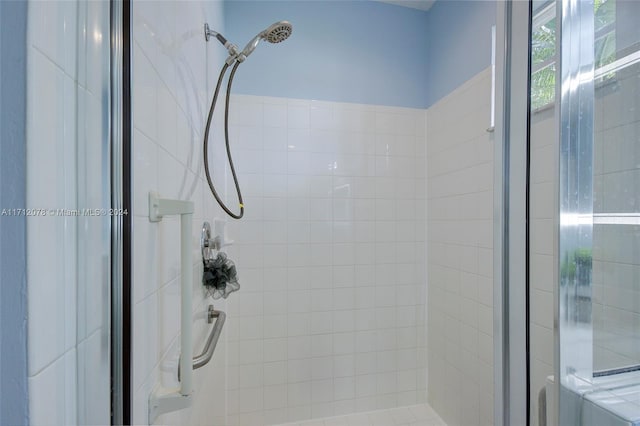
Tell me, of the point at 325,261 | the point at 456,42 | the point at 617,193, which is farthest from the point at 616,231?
the point at 456,42

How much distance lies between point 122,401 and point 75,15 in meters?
0.53

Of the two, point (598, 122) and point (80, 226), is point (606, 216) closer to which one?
point (598, 122)

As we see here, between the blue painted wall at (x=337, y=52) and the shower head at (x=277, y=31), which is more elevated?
the blue painted wall at (x=337, y=52)

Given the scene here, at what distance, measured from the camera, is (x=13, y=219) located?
279 millimetres

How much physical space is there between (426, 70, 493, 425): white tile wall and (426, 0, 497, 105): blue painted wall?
0.08 metres

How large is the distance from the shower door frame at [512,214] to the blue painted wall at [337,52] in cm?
143

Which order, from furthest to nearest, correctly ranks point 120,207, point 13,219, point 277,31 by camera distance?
point 277,31 → point 120,207 → point 13,219

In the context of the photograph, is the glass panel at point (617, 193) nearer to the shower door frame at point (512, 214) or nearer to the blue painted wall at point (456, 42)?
the shower door frame at point (512, 214)

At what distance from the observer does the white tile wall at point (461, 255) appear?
4.78 ft

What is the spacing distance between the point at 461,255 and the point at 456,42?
4.14 feet

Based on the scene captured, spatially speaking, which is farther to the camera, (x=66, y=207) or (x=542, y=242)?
(x=542, y=242)

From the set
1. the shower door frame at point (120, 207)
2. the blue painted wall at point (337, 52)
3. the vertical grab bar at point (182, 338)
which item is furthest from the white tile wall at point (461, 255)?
the shower door frame at point (120, 207)

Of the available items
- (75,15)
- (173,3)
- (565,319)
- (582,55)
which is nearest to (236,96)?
(173,3)

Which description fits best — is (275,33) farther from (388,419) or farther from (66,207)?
(388,419)
